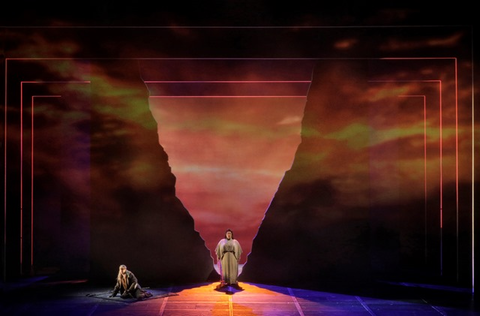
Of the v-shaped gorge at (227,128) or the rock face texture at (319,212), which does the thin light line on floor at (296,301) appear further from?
the v-shaped gorge at (227,128)

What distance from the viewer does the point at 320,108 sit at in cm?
780

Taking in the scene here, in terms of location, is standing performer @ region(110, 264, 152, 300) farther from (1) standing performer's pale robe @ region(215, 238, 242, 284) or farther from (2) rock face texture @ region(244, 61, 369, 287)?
(2) rock face texture @ region(244, 61, 369, 287)

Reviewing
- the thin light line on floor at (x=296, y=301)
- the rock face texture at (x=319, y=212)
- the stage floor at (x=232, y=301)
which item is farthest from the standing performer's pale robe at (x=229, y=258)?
the thin light line on floor at (x=296, y=301)

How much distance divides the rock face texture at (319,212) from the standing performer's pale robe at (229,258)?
48 centimetres

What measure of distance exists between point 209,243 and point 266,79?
9.07 feet

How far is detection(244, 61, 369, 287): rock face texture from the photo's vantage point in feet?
25.5

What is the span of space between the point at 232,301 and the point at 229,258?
0.93 metres

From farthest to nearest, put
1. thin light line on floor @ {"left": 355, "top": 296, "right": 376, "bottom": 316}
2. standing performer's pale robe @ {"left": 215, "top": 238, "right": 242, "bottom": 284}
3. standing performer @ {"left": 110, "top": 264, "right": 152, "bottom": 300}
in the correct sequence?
1. standing performer's pale robe @ {"left": 215, "top": 238, "right": 242, "bottom": 284}
2. standing performer @ {"left": 110, "top": 264, "right": 152, "bottom": 300}
3. thin light line on floor @ {"left": 355, "top": 296, "right": 376, "bottom": 316}

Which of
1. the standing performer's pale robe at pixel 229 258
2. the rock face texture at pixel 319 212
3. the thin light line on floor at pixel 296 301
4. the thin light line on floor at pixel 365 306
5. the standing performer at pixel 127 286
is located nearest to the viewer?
the thin light line on floor at pixel 365 306

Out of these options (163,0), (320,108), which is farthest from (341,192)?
(163,0)

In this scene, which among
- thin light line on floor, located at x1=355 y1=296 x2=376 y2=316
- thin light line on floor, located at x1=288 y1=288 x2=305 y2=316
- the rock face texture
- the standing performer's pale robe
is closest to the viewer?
thin light line on floor, located at x1=355 y1=296 x2=376 y2=316

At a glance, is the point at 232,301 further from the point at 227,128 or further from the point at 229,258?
the point at 227,128

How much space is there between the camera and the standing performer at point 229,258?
24.8ft

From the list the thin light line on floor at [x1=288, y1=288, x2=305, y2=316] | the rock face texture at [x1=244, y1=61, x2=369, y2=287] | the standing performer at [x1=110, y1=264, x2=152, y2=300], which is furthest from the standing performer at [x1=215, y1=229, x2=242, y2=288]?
the standing performer at [x1=110, y1=264, x2=152, y2=300]
